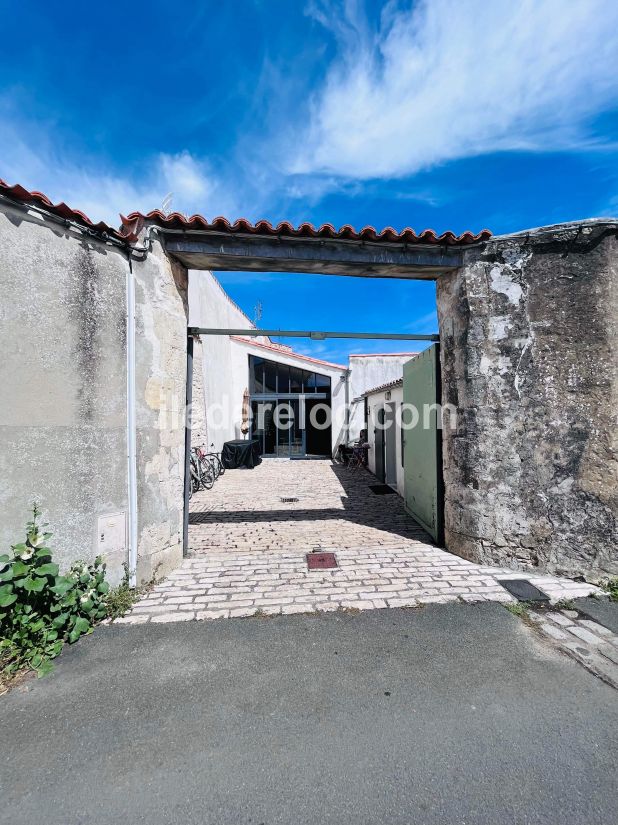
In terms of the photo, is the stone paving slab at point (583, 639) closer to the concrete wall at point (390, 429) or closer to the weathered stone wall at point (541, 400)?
the weathered stone wall at point (541, 400)

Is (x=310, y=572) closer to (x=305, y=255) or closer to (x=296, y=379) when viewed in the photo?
(x=305, y=255)

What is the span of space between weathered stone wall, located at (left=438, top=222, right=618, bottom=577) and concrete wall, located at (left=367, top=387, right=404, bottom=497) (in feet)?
12.3

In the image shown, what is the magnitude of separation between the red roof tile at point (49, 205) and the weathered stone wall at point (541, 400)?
4.42 meters

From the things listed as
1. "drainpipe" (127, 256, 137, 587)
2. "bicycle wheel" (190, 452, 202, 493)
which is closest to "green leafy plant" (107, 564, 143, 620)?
"drainpipe" (127, 256, 137, 587)

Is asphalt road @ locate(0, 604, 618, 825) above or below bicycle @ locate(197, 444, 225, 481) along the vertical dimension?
below

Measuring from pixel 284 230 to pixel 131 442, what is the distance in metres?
3.17

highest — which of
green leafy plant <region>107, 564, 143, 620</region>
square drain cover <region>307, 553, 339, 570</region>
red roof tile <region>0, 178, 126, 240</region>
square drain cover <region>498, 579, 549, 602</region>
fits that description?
red roof tile <region>0, 178, 126, 240</region>

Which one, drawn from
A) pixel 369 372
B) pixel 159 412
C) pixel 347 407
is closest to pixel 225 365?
pixel 347 407

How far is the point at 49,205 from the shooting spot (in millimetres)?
3326

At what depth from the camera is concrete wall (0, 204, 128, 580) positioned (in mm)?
3266

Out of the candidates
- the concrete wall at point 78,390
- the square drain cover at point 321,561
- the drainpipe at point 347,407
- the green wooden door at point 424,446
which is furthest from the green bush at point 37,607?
the drainpipe at point 347,407

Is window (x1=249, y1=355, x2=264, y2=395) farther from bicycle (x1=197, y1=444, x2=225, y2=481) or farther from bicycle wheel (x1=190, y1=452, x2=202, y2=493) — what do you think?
bicycle wheel (x1=190, y1=452, x2=202, y2=493)

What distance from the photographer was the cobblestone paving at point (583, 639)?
2.83 meters

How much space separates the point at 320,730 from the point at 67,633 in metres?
2.46
